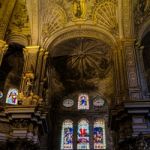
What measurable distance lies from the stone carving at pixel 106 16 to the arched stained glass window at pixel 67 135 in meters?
7.02

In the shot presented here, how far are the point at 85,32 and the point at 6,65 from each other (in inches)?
209

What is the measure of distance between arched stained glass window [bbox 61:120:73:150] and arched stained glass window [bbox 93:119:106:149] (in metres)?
1.50

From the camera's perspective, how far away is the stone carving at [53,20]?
16969mm

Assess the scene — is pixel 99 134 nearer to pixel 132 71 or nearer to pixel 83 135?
pixel 83 135

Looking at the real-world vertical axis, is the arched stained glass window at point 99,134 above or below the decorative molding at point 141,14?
below

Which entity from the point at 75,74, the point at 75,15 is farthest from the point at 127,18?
the point at 75,74

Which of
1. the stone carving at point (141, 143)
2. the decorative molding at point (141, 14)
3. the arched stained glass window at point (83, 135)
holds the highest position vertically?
the decorative molding at point (141, 14)

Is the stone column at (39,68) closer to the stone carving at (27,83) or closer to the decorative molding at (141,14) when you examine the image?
the stone carving at (27,83)

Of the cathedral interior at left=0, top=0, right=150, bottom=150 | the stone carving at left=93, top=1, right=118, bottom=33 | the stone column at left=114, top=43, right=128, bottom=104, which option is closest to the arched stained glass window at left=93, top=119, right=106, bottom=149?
the cathedral interior at left=0, top=0, right=150, bottom=150

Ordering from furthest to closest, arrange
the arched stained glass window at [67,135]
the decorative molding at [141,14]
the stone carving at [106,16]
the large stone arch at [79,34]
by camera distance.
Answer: the arched stained glass window at [67,135], the large stone arch at [79,34], the stone carving at [106,16], the decorative molding at [141,14]

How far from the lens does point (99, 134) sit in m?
19.6

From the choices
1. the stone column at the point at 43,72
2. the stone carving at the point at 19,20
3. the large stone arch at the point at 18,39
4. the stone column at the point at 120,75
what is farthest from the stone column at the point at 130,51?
the stone carving at the point at 19,20

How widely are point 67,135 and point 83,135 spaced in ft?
3.41

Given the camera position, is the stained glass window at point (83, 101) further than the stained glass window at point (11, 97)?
Yes
